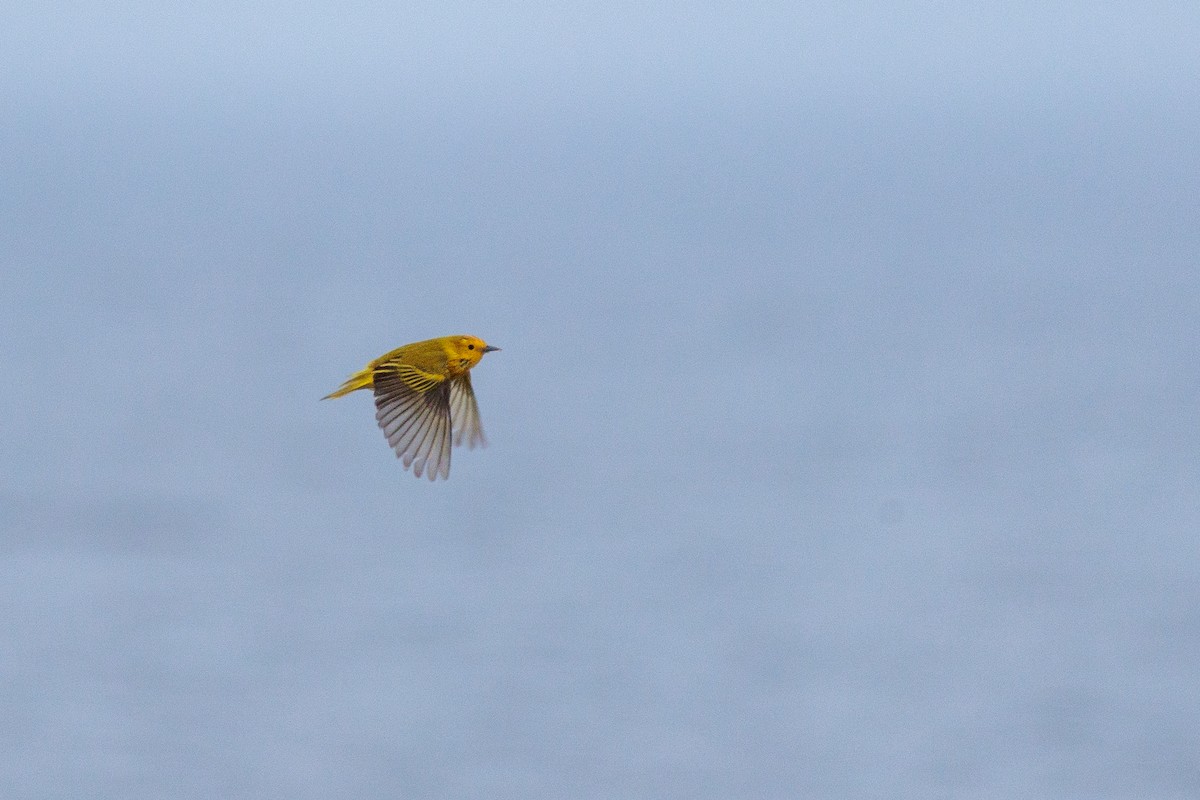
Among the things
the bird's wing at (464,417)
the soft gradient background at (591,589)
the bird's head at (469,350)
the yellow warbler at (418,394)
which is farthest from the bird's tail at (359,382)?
the soft gradient background at (591,589)

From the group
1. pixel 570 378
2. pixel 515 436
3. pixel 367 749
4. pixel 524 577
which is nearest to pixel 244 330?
pixel 570 378

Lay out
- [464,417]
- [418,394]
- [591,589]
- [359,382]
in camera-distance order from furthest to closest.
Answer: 1. [591,589]
2. [464,417]
3. [418,394]
4. [359,382]

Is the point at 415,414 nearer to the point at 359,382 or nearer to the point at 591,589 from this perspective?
the point at 359,382

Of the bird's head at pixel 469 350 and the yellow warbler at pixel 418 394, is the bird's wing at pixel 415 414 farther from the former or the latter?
the bird's head at pixel 469 350

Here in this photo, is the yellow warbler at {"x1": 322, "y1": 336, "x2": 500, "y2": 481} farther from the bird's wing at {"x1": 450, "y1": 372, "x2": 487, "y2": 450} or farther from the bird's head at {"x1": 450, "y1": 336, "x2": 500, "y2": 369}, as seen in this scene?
the bird's wing at {"x1": 450, "y1": 372, "x2": 487, "y2": 450}

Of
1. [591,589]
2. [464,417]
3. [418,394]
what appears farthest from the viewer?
[591,589]

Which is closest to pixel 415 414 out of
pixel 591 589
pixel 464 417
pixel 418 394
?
pixel 418 394
